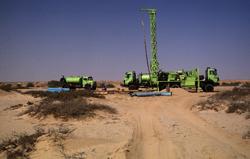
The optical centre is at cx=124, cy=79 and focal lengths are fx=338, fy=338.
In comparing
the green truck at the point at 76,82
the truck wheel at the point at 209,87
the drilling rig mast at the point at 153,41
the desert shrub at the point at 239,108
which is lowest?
the desert shrub at the point at 239,108

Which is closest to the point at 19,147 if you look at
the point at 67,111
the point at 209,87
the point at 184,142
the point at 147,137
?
the point at 147,137

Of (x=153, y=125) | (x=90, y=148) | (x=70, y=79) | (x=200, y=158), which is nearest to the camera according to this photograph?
(x=200, y=158)

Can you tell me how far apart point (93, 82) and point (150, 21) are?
13077 millimetres

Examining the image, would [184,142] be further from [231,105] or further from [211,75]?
[211,75]

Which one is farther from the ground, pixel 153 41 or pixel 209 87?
pixel 153 41

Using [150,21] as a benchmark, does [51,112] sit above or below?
below

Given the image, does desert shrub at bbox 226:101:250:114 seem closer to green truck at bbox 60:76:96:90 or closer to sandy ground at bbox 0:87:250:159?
sandy ground at bbox 0:87:250:159

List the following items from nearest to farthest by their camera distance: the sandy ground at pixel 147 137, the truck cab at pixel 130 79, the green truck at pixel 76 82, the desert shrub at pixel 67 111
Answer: the sandy ground at pixel 147 137 → the desert shrub at pixel 67 111 → the truck cab at pixel 130 79 → the green truck at pixel 76 82

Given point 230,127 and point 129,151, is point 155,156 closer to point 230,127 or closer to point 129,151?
point 129,151

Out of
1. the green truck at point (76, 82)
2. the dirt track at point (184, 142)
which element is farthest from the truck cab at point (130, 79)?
the dirt track at point (184, 142)

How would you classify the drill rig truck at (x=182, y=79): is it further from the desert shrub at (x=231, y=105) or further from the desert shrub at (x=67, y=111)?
the desert shrub at (x=67, y=111)

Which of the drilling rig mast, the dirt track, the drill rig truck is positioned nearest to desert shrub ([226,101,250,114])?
the dirt track

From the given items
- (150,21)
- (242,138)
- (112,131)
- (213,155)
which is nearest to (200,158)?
(213,155)

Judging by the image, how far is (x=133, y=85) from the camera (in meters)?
43.1
